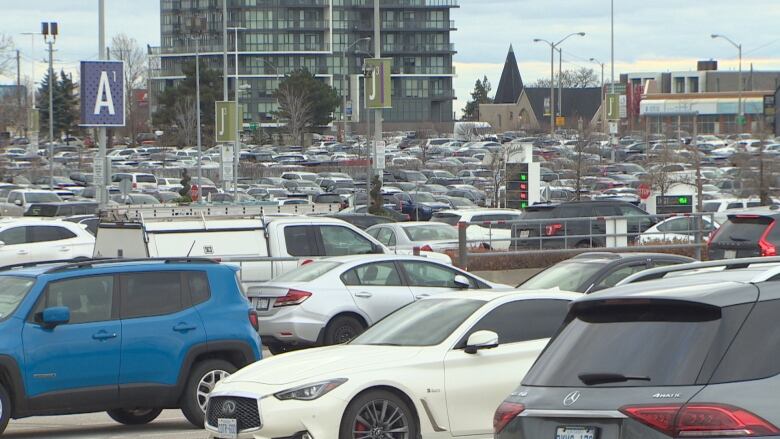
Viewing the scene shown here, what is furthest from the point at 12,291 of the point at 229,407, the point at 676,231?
the point at 676,231

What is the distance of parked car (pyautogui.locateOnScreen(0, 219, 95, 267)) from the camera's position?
28141 mm

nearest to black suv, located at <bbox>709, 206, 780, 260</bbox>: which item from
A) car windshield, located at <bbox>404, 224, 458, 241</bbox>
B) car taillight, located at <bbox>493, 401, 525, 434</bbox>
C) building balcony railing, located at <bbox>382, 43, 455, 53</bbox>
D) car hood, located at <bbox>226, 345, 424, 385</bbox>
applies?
car windshield, located at <bbox>404, 224, 458, 241</bbox>

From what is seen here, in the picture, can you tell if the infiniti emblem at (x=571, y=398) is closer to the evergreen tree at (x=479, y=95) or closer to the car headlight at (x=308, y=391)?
the car headlight at (x=308, y=391)

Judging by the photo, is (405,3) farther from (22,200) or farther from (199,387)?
(199,387)

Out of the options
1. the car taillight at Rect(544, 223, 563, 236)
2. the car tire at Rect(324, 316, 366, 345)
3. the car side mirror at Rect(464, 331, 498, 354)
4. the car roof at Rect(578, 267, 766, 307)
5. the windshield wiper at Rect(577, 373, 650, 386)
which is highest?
the car roof at Rect(578, 267, 766, 307)

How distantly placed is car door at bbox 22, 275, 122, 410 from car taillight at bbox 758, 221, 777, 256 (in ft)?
36.8

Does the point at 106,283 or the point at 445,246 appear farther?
the point at 445,246

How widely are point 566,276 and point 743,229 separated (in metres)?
4.67

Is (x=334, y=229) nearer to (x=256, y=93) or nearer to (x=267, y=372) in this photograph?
(x=267, y=372)

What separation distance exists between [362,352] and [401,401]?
0.65 meters

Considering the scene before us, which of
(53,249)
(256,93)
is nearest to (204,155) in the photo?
(256,93)

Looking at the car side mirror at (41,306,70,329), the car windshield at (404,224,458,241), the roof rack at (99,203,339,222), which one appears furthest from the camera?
the car windshield at (404,224,458,241)

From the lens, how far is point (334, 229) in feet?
71.2

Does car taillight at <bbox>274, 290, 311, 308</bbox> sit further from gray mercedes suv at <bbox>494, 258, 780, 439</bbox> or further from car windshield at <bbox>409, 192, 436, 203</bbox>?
car windshield at <bbox>409, 192, 436, 203</bbox>
